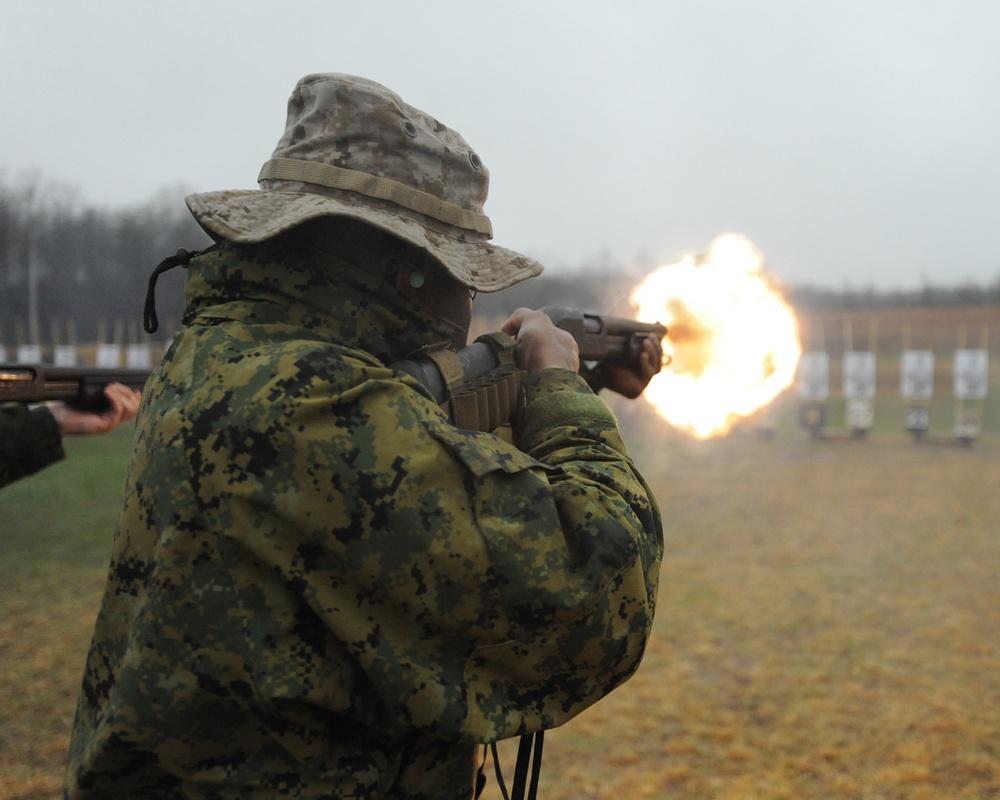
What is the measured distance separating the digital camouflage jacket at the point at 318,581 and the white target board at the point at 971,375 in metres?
23.4

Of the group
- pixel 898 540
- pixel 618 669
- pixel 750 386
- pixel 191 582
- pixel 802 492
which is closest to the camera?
pixel 191 582

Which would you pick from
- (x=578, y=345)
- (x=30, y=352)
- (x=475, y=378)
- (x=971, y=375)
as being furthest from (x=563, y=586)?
(x=971, y=375)

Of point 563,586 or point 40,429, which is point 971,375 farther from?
point 563,586

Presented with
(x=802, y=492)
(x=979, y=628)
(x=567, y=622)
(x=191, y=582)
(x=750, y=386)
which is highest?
(x=191, y=582)

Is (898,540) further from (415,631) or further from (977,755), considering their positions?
(415,631)

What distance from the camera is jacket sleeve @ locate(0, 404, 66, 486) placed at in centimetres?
366

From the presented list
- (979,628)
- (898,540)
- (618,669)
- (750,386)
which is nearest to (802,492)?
(898,540)

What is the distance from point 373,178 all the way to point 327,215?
15 centimetres

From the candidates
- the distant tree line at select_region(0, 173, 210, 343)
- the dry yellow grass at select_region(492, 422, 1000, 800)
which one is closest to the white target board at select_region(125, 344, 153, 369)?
the distant tree line at select_region(0, 173, 210, 343)

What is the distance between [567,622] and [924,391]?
23.7 m

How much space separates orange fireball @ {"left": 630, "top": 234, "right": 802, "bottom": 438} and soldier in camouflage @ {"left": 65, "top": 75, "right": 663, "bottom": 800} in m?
3.04

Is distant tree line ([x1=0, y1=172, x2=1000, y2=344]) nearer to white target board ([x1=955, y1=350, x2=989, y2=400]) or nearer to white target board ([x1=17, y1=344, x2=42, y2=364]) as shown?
white target board ([x1=17, y1=344, x2=42, y2=364])

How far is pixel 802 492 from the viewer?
13.6 m

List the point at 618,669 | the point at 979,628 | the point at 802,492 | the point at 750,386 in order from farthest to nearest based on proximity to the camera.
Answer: the point at 802,492 < the point at 979,628 < the point at 750,386 < the point at 618,669
